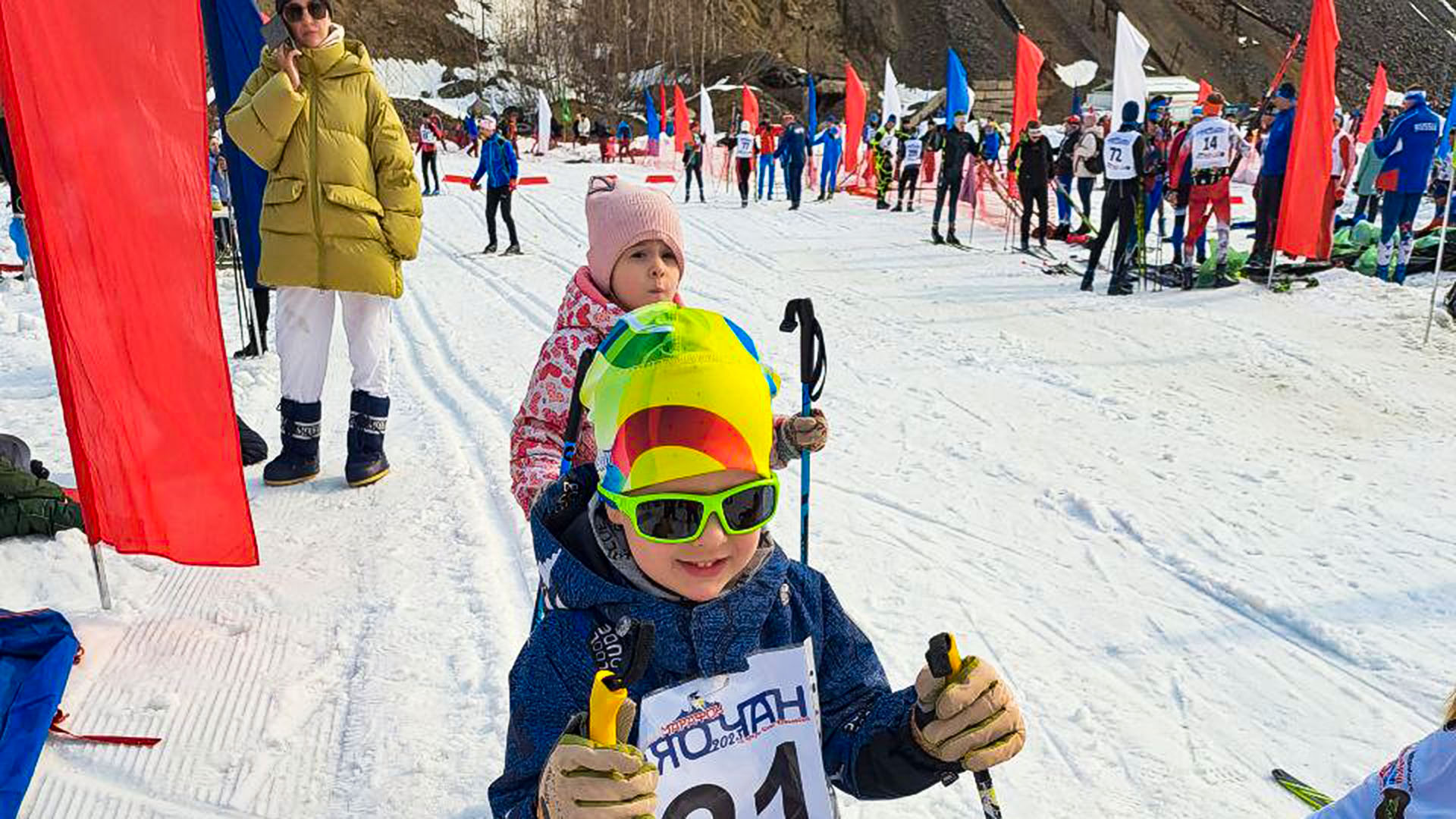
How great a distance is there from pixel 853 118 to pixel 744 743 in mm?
23698

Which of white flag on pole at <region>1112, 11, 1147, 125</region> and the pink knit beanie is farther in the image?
white flag on pole at <region>1112, 11, 1147, 125</region>

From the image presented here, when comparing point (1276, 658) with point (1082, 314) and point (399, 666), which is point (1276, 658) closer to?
point (399, 666)

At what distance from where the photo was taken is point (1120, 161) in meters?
10.2

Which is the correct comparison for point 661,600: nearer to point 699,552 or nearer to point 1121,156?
point 699,552

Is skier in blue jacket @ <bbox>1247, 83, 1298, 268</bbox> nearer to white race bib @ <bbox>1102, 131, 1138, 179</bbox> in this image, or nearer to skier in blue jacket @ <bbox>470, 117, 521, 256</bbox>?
white race bib @ <bbox>1102, 131, 1138, 179</bbox>

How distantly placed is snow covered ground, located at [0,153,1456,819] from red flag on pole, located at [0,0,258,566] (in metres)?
0.47

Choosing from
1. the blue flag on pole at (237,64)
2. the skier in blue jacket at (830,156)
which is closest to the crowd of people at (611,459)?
the blue flag on pole at (237,64)

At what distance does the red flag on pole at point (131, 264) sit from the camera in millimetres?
2883

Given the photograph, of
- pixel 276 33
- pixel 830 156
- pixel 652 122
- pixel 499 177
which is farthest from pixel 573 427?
pixel 652 122

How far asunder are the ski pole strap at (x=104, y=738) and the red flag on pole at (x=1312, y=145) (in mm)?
10818

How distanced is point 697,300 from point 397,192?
548 centimetres

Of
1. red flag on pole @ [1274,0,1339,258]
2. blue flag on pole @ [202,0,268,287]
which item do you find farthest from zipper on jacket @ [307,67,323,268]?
red flag on pole @ [1274,0,1339,258]

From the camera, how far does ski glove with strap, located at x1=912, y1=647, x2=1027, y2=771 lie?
1487 millimetres

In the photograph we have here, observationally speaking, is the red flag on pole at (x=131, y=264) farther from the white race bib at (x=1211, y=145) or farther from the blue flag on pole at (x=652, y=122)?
the blue flag on pole at (x=652, y=122)
